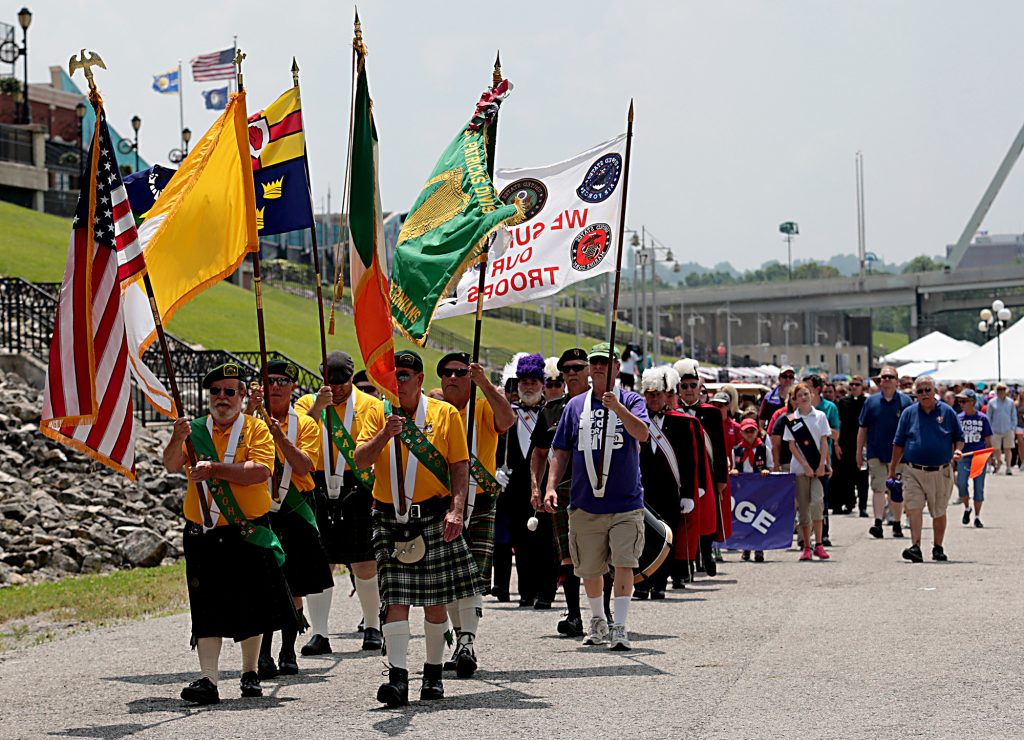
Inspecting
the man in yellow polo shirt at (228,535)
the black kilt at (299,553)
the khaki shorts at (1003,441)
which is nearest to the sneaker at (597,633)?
the black kilt at (299,553)

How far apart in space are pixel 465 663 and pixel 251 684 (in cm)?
137

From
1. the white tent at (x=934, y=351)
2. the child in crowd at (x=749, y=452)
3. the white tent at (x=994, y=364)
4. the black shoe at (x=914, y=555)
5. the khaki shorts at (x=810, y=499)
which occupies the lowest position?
the black shoe at (x=914, y=555)

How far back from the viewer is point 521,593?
1378 cm

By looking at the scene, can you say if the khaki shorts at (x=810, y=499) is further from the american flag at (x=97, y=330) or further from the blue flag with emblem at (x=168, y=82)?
the blue flag with emblem at (x=168, y=82)

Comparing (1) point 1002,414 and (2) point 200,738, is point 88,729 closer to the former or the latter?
(2) point 200,738

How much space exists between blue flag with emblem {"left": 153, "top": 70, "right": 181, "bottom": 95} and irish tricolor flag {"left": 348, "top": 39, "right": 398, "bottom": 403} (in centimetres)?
6749

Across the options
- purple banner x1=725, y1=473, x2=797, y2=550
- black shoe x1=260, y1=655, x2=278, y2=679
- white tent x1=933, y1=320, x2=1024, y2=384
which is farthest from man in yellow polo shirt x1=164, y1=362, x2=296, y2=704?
white tent x1=933, y1=320, x2=1024, y2=384

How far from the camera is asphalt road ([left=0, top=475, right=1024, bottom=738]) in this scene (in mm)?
7633

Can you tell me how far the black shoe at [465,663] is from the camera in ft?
31.0

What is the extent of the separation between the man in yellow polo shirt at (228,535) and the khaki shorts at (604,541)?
2686 millimetres

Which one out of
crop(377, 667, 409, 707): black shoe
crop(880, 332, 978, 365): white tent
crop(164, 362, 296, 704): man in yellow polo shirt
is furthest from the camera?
crop(880, 332, 978, 365): white tent

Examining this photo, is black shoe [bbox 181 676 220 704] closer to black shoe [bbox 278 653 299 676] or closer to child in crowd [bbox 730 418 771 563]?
black shoe [bbox 278 653 299 676]

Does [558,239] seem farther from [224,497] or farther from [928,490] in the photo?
[928,490]

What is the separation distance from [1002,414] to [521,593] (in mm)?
22924
